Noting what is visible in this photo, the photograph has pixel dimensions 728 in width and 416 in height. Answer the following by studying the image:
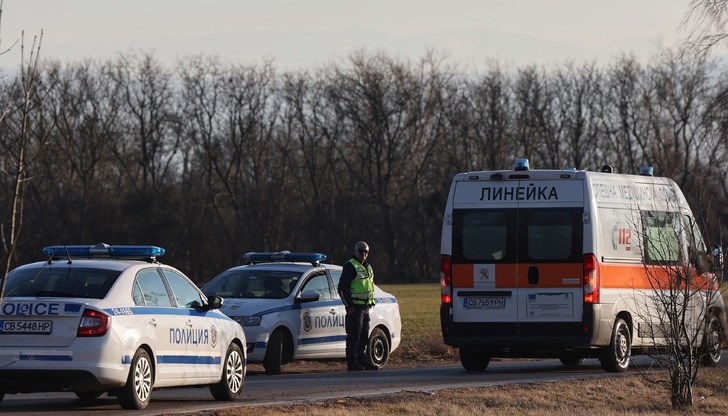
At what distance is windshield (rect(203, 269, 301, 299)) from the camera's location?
2036 cm

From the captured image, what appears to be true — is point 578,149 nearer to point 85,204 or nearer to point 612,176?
point 85,204

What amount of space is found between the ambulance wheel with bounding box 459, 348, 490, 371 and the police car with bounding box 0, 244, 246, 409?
19.1 feet

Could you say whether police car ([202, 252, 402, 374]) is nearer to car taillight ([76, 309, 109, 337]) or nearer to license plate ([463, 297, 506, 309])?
license plate ([463, 297, 506, 309])

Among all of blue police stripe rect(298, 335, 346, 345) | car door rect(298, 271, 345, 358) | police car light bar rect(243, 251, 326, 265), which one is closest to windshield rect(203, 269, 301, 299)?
car door rect(298, 271, 345, 358)

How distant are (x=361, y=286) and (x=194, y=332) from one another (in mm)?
5825

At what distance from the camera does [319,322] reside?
2059cm

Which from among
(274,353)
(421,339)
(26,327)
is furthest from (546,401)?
(421,339)

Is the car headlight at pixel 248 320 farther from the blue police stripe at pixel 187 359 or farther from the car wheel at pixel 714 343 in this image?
the car wheel at pixel 714 343

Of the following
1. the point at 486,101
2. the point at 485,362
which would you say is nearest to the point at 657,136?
the point at 486,101

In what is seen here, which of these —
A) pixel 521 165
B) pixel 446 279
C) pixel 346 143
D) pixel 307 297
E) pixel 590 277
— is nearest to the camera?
pixel 590 277

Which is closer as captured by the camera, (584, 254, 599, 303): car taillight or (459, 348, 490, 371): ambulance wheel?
(584, 254, 599, 303): car taillight

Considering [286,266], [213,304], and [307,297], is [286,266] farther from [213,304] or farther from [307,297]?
[213,304]

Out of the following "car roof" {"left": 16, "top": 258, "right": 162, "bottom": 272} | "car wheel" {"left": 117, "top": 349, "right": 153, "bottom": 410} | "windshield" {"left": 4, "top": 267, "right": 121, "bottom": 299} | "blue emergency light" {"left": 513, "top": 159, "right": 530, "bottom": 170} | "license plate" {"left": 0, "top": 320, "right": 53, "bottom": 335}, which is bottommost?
"car wheel" {"left": 117, "top": 349, "right": 153, "bottom": 410}

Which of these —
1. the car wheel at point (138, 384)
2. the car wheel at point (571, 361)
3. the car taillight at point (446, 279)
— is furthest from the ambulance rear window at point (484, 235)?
the car wheel at point (138, 384)
